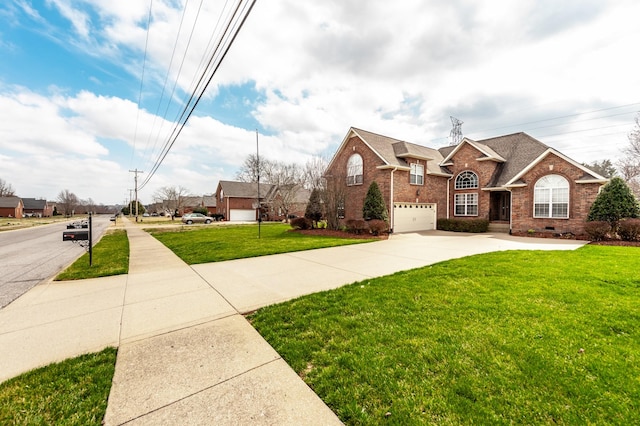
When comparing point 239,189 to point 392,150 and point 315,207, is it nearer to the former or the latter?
point 315,207

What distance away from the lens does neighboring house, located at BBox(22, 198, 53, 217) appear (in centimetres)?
7641

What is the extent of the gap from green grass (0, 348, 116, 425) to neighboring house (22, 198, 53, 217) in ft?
352

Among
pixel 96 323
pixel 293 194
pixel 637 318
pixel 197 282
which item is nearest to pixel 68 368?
pixel 96 323

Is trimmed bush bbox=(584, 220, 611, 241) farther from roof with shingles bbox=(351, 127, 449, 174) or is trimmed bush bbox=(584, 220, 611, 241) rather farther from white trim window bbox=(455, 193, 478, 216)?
roof with shingles bbox=(351, 127, 449, 174)

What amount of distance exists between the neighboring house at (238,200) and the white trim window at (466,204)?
29198 mm

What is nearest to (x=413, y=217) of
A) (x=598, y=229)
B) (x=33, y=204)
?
(x=598, y=229)

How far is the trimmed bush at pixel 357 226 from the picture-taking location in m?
16.0

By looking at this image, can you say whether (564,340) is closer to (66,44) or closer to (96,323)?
(96,323)

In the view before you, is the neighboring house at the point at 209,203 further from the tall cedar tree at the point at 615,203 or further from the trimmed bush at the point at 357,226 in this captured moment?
the tall cedar tree at the point at 615,203

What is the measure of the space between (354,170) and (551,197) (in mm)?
12483

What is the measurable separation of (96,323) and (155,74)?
31.0 ft

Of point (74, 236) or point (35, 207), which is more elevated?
point (35, 207)

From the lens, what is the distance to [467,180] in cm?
2053

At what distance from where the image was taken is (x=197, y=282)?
20.5ft
